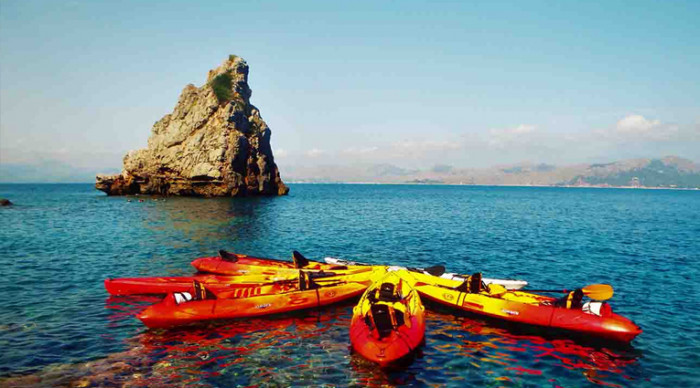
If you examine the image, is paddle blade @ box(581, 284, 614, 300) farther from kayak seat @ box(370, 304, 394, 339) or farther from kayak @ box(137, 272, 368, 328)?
kayak @ box(137, 272, 368, 328)

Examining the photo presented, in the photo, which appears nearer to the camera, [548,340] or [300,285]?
[548,340]

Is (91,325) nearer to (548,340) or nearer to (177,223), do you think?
(548,340)

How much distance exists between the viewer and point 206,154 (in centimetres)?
8238

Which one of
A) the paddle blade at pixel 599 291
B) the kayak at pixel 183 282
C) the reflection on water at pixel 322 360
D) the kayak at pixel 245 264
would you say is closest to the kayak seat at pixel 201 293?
the reflection on water at pixel 322 360

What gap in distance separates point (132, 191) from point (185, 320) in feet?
283

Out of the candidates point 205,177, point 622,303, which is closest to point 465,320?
point 622,303

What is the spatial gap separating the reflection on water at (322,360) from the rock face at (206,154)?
224 ft

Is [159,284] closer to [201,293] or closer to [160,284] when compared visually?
[160,284]

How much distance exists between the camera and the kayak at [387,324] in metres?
12.7

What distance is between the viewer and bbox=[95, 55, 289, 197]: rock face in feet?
270

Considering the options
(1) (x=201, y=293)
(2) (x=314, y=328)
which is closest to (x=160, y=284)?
(1) (x=201, y=293)

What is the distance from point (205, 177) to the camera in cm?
8188

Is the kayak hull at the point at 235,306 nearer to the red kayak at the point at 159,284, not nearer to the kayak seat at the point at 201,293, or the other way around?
the kayak seat at the point at 201,293

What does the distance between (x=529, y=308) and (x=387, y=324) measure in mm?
6373
